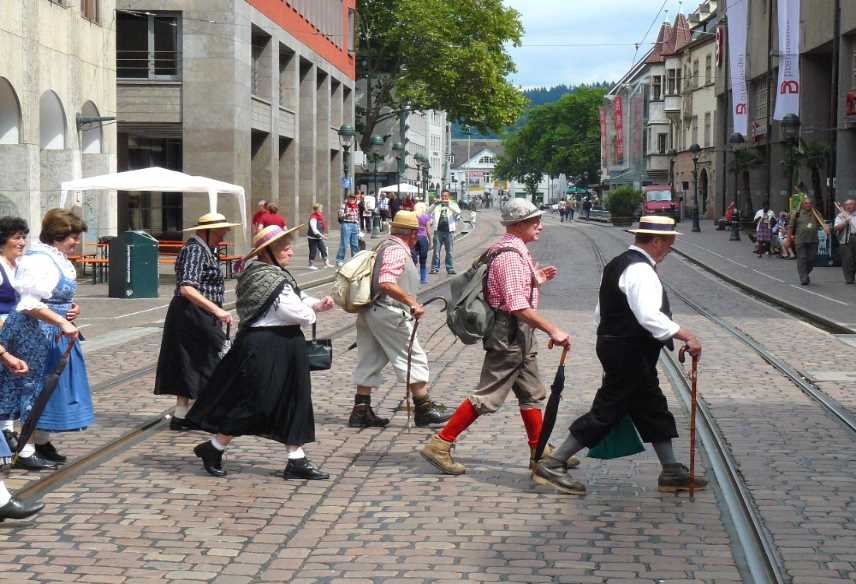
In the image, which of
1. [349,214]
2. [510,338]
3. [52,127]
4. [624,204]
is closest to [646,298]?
[510,338]

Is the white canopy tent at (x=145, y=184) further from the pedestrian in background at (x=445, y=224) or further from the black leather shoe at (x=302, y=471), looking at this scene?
the black leather shoe at (x=302, y=471)

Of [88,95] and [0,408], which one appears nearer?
[0,408]

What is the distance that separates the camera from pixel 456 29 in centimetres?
6378

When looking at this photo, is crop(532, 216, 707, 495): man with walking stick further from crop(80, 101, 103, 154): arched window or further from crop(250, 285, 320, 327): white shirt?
crop(80, 101, 103, 154): arched window

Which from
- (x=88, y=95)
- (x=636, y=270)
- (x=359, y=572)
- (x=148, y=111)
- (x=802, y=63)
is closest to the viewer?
(x=359, y=572)

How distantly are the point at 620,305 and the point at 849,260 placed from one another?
1891cm

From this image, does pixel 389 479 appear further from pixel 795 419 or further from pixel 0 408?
pixel 795 419

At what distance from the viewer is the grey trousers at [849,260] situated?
80.4 feet

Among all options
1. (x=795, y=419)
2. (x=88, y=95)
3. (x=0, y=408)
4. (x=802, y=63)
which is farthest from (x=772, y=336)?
(x=802, y=63)

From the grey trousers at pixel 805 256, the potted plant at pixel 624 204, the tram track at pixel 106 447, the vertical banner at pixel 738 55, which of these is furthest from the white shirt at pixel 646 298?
the potted plant at pixel 624 204

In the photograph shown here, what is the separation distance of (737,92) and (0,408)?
40.5m

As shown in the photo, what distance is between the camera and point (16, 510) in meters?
6.59

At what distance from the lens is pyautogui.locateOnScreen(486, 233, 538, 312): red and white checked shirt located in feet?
24.9

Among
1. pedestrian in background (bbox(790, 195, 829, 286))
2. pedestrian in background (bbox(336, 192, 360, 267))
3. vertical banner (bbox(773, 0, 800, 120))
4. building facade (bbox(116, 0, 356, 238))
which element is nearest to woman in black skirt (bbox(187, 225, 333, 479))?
pedestrian in background (bbox(790, 195, 829, 286))
